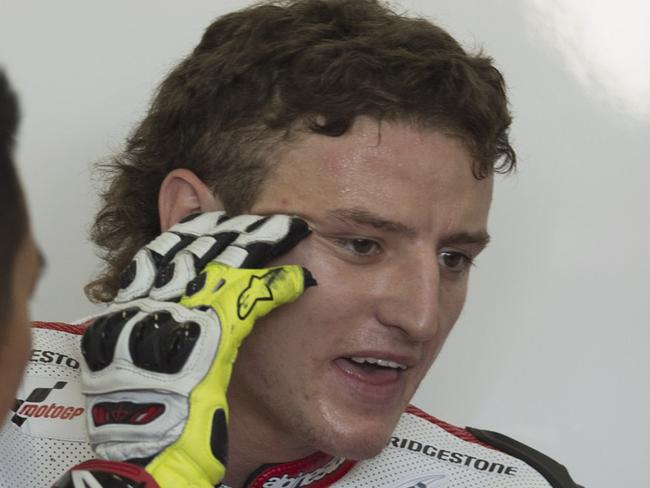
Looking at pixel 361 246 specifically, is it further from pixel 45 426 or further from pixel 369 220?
pixel 45 426

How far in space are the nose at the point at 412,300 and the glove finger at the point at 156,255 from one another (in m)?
0.18

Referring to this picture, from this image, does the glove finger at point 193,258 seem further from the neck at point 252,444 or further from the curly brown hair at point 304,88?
the neck at point 252,444

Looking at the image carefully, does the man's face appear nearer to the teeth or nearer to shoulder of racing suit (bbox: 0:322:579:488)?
the teeth

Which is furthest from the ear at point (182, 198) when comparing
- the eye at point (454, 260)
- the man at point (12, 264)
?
the man at point (12, 264)

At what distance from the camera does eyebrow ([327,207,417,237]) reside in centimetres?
125

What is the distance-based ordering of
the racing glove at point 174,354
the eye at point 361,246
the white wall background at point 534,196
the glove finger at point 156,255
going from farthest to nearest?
the white wall background at point 534,196 → the eye at point 361,246 → the glove finger at point 156,255 → the racing glove at point 174,354

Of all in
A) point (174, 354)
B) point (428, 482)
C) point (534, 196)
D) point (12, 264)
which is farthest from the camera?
point (534, 196)

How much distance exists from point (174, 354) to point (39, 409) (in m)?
0.33

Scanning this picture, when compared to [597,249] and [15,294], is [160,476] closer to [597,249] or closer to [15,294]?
[15,294]

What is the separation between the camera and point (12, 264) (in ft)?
2.03

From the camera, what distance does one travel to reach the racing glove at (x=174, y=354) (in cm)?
105

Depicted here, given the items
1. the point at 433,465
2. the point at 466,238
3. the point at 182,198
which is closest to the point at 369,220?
the point at 466,238

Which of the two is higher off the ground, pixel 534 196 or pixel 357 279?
pixel 534 196

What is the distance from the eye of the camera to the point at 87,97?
6.02 ft
